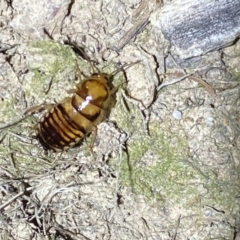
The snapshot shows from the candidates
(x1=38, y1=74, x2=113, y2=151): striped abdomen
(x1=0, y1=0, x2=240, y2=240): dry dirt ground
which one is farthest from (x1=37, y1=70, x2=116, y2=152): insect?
(x1=0, y1=0, x2=240, y2=240): dry dirt ground

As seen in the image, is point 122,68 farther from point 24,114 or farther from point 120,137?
point 24,114

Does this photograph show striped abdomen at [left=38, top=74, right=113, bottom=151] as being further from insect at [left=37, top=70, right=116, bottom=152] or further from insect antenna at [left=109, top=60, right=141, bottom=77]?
insect antenna at [left=109, top=60, right=141, bottom=77]

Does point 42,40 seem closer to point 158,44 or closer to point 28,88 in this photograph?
point 28,88

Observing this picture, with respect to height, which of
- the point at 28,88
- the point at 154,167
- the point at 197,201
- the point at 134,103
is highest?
the point at 28,88

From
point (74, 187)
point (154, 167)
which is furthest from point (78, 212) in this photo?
point (154, 167)

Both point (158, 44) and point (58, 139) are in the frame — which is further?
point (158, 44)

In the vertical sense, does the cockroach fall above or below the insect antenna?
above

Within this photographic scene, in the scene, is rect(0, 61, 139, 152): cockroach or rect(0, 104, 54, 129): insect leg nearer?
rect(0, 61, 139, 152): cockroach
